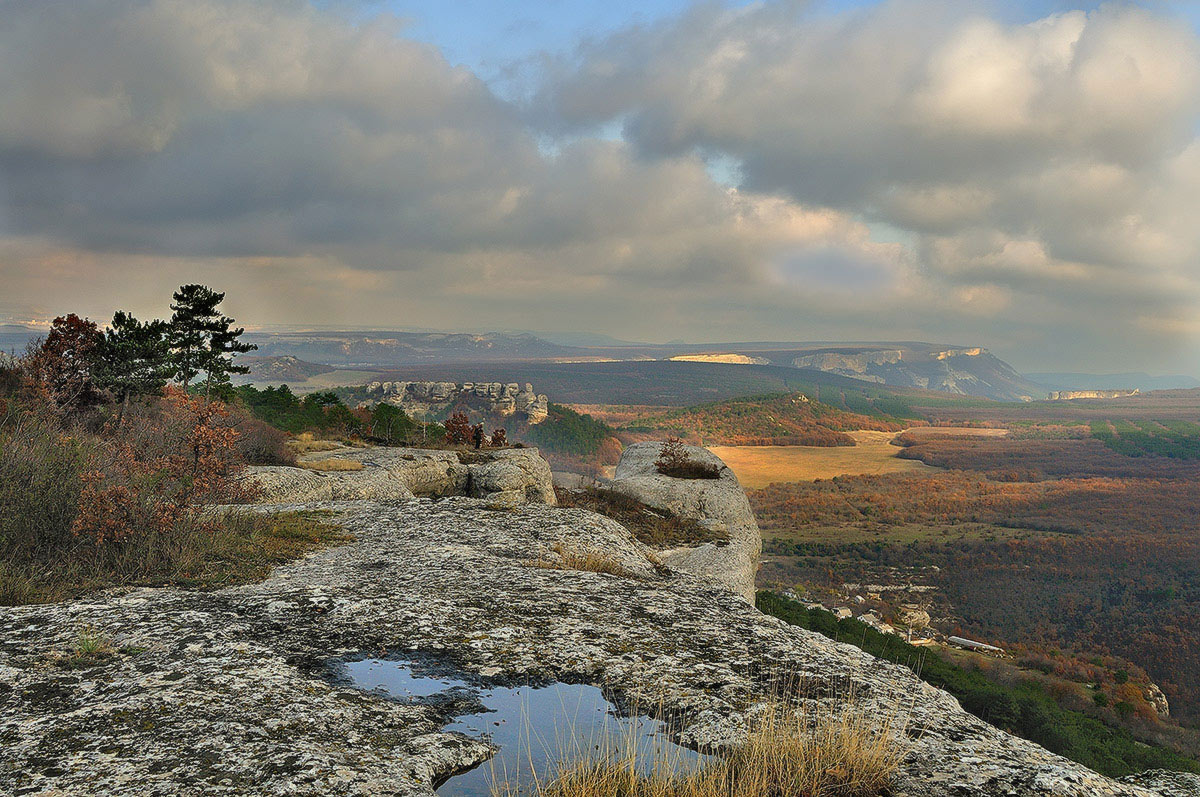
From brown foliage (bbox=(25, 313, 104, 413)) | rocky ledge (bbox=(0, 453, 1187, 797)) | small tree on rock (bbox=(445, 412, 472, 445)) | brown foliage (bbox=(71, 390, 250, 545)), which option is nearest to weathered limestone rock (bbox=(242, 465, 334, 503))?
brown foliage (bbox=(71, 390, 250, 545))

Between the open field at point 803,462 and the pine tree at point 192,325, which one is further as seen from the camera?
the open field at point 803,462

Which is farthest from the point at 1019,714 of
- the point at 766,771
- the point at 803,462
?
the point at 803,462

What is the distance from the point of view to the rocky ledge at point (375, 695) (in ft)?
11.3

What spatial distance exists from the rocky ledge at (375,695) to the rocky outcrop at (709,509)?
12120 millimetres

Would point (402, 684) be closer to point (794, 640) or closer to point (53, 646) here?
point (53, 646)

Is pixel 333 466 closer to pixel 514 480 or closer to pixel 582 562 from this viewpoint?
pixel 514 480

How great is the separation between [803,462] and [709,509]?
14328cm

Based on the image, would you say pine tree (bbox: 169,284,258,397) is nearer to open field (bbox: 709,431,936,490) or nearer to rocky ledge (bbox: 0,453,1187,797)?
rocky ledge (bbox: 0,453,1187,797)

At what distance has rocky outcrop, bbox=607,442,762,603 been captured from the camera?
19625mm

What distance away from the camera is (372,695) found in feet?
14.8

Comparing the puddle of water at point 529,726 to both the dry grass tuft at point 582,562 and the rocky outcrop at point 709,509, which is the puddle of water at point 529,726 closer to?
the dry grass tuft at point 582,562

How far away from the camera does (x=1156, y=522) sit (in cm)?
12588

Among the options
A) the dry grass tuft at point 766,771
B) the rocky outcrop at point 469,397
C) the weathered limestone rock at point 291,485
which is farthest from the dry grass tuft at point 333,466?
the rocky outcrop at point 469,397

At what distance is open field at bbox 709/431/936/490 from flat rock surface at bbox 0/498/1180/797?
133 m
